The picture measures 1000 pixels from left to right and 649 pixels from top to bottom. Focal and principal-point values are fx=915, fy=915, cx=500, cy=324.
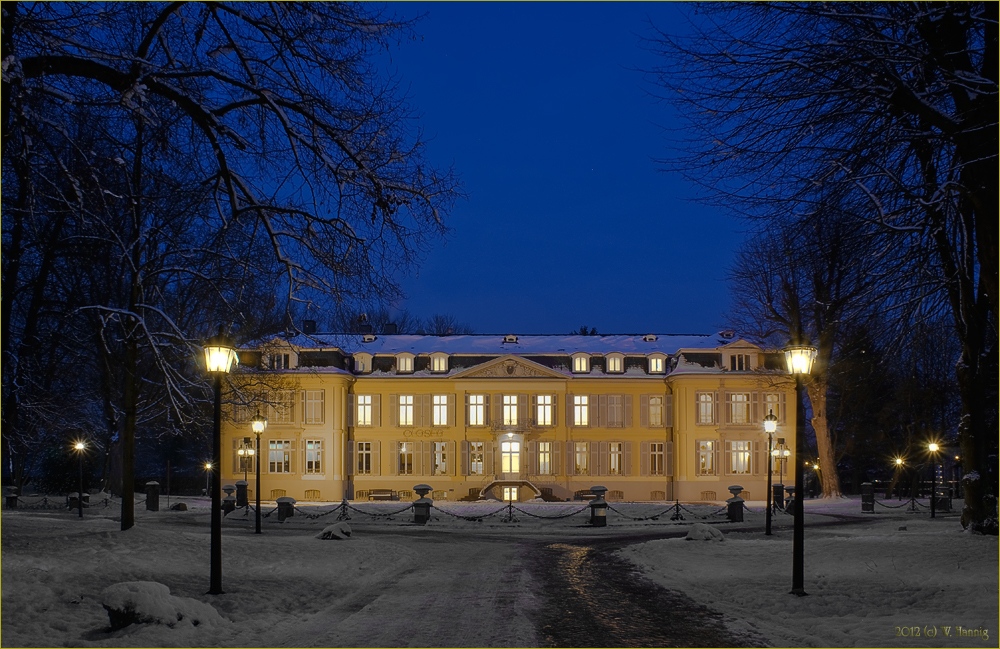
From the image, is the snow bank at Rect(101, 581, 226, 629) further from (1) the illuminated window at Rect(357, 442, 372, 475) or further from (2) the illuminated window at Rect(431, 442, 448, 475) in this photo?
(1) the illuminated window at Rect(357, 442, 372, 475)

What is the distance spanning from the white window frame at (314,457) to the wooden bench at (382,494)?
291 cm

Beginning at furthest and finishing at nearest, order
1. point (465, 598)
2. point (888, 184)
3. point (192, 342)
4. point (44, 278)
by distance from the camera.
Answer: point (44, 278)
point (192, 342)
point (888, 184)
point (465, 598)

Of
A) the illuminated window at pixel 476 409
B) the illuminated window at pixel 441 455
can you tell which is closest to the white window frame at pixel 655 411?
the illuminated window at pixel 476 409

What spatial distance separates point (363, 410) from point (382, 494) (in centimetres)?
623

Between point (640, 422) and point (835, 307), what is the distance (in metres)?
34.1

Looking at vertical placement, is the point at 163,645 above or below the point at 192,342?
below

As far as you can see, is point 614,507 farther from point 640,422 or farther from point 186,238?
point 186,238

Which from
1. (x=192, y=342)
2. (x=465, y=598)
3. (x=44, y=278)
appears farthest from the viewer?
(x=44, y=278)

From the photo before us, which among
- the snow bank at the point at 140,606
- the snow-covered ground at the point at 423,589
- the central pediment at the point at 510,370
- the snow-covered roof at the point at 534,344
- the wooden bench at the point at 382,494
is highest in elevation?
the snow-covered roof at the point at 534,344

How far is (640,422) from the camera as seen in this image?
162ft

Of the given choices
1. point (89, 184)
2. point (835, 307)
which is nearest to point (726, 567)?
point (835, 307)

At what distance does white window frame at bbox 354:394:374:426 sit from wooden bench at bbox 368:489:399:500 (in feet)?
12.1

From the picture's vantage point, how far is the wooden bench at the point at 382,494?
144ft

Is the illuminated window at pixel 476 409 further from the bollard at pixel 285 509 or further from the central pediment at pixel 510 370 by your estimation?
the bollard at pixel 285 509
